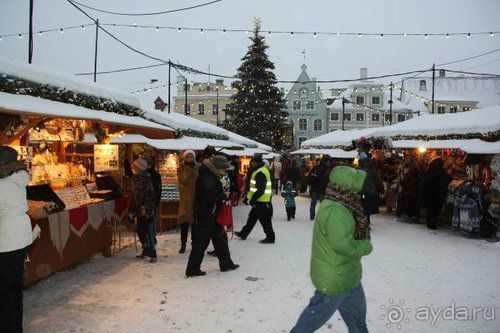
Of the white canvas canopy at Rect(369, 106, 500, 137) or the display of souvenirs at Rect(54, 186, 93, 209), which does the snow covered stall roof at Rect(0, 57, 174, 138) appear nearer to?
the display of souvenirs at Rect(54, 186, 93, 209)

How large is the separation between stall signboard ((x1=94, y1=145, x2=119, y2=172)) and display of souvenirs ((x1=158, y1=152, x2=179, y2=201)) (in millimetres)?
1683

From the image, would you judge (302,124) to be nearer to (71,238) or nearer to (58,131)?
(58,131)

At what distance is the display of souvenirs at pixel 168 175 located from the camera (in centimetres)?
979

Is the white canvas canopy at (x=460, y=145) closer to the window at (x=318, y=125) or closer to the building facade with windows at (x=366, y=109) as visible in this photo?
the building facade with windows at (x=366, y=109)

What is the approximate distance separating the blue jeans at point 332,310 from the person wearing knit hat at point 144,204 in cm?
436

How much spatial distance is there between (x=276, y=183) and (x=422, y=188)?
10593mm

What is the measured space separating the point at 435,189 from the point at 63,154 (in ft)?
29.5

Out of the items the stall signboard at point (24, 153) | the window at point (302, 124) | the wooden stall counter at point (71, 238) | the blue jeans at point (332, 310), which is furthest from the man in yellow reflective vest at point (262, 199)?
the window at point (302, 124)

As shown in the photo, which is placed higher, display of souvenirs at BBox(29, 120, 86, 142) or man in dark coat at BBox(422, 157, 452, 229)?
display of souvenirs at BBox(29, 120, 86, 142)

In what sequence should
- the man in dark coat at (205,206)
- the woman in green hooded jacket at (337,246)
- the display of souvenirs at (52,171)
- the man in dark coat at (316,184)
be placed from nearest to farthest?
the woman in green hooded jacket at (337,246) < the man in dark coat at (205,206) < the display of souvenirs at (52,171) < the man in dark coat at (316,184)

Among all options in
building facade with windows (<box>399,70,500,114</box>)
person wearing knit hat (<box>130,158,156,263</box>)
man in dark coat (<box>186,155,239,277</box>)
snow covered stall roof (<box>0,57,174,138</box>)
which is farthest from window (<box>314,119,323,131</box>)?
man in dark coat (<box>186,155,239,277</box>)

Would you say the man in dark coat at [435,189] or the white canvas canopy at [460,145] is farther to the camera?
the man in dark coat at [435,189]

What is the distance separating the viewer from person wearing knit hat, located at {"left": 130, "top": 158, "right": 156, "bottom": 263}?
680 cm

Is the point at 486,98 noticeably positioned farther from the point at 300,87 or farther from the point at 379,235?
the point at 379,235
